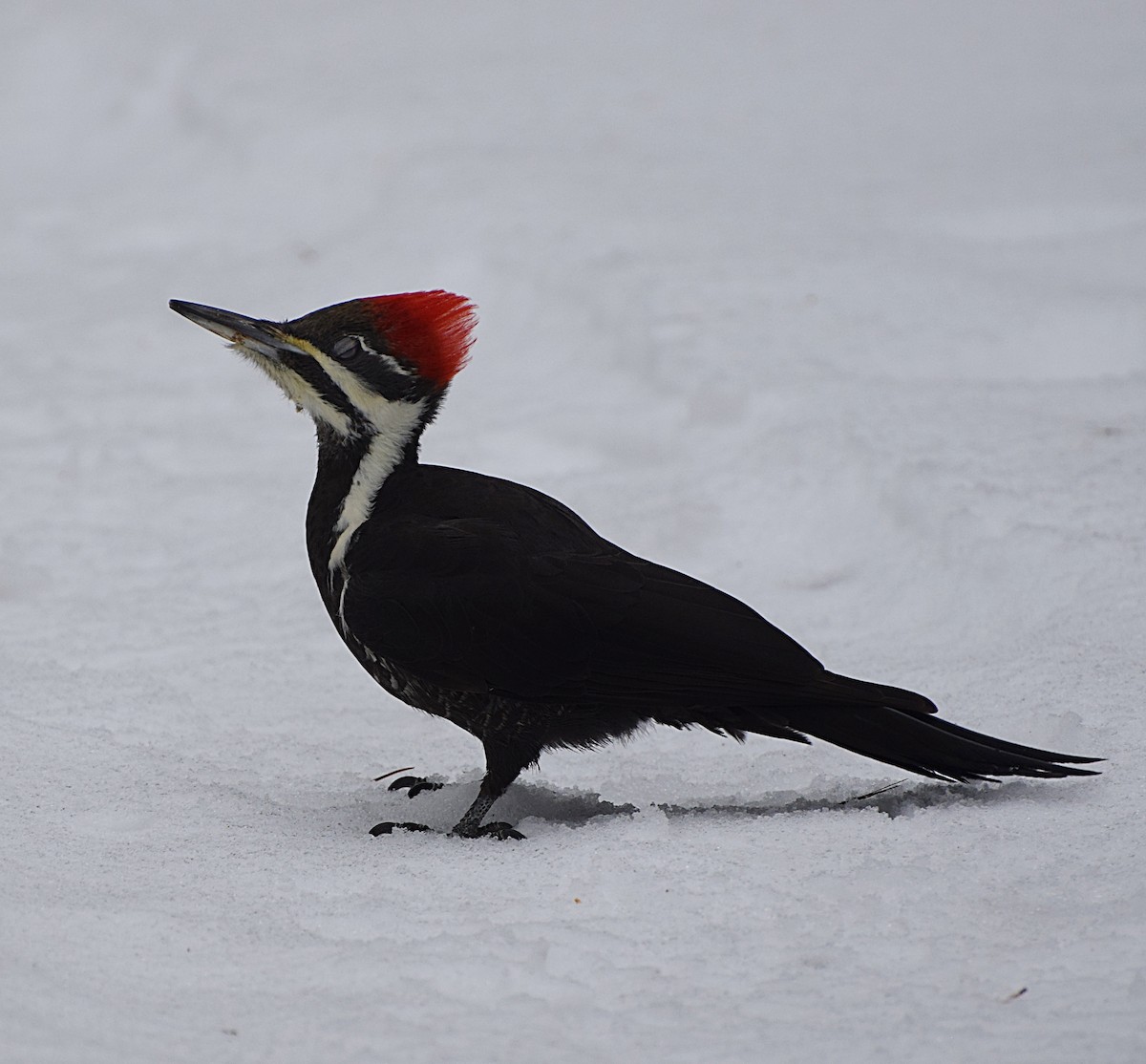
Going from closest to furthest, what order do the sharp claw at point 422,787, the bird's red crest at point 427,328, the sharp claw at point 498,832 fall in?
the sharp claw at point 498,832
the bird's red crest at point 427,328
the sharp claw at point 422,787

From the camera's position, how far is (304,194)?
7266 mm

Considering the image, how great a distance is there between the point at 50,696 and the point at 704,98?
17.6 ft

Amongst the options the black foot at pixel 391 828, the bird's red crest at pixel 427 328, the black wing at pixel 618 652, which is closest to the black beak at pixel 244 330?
the bird's red crest at pixel 427 328

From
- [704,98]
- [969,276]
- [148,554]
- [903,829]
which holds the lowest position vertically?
[148,554]

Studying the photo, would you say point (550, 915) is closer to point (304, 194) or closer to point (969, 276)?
point (969, 276)

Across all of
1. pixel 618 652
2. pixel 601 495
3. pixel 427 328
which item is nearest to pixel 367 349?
pixel 427 328

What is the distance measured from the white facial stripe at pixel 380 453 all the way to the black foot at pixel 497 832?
674 mm

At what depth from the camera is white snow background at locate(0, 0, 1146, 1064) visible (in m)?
2.04

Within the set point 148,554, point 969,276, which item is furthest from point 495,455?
point 969,276

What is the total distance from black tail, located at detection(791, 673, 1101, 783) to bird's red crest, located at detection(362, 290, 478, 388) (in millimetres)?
1022

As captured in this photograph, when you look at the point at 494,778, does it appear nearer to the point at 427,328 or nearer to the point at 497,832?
the point at 497,832

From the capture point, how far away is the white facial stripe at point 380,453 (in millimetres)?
3133

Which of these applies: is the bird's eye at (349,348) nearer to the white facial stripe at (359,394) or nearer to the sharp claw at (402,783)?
the white facial stripe at (359,394)

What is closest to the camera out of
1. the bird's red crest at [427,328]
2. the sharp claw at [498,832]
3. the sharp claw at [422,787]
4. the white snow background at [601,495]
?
the white snow background at [601,495]
